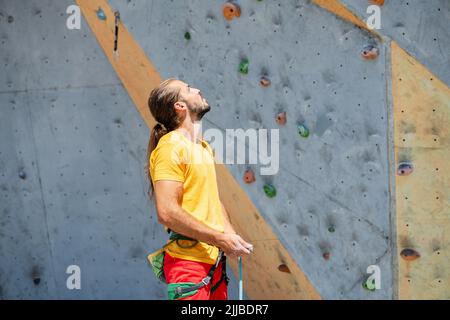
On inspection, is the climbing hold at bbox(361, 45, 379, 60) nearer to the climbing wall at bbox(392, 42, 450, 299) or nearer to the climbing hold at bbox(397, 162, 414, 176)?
the climbing wall at bbox(392, 42, 450, 299)

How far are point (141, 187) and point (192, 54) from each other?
0.80 m

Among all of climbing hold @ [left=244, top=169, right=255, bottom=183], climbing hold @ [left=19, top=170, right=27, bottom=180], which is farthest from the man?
climbing hold @ [left=19, top=170, right=27, bottom=180]

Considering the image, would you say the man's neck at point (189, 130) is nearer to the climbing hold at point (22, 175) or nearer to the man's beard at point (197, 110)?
the man's beard at point (197, 110)

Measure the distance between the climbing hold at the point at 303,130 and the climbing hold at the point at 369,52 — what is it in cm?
46

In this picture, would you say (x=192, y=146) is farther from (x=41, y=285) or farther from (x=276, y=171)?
(x=41, y=285)

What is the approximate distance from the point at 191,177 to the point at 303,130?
4.18 feet

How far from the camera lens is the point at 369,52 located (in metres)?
4.25

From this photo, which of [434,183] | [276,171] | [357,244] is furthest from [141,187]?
[434,183]

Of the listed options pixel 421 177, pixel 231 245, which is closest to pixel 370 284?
pixel 421 177

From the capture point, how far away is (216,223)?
336 cm

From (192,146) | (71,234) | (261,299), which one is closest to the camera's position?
(192,146)

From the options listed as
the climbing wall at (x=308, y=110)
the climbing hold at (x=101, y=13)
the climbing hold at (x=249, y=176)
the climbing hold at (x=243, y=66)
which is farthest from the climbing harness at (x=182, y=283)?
the climbing hold at (x=101, y=13)

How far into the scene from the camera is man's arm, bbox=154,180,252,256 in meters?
3.22

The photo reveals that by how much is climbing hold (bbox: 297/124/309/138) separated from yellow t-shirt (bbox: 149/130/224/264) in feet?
3.81
